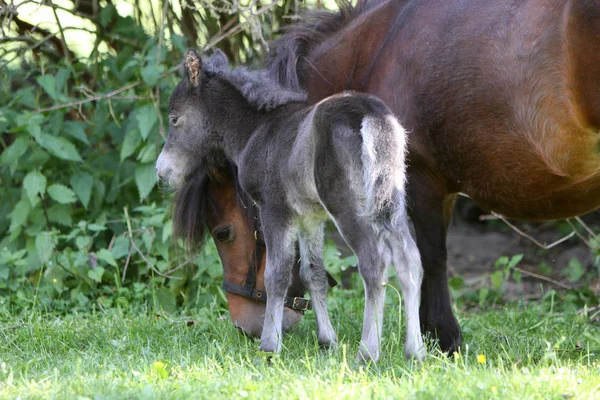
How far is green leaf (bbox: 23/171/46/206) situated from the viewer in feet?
18.9

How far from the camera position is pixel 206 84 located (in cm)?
433

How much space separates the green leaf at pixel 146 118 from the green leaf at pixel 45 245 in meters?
0.99

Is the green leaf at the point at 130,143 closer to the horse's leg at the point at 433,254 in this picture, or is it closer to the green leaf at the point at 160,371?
the horse's leg at the point at 433,254

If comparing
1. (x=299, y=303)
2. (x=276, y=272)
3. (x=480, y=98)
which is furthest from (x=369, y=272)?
(x=480, y=98)

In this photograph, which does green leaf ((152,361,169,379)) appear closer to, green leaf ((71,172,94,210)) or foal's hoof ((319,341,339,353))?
foal's hoof ((319,341,339,353))

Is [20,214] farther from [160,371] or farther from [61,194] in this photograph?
[160,371]

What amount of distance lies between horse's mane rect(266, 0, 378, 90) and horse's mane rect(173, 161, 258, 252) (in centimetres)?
62

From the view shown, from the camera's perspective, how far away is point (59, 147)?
19.4 ft

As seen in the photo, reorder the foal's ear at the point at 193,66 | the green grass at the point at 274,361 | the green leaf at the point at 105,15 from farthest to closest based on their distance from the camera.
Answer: the green leaf at the point at 105,15 → the foal's ear at the point at 193,66 → the green grass at the point at 274,361

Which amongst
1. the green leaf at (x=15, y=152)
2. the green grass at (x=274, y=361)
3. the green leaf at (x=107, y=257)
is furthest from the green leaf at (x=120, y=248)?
the green leaf at (x=15, y=152)

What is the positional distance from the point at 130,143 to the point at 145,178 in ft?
1.06

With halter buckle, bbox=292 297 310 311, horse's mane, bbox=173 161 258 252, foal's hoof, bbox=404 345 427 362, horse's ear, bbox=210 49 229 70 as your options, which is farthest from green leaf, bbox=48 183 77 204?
foal's hoof, bbox=404 345 427 362

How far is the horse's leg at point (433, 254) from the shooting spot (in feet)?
13.5

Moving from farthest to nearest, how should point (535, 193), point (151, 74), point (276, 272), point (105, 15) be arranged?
point (105, 15) < point (151, 74) < point (535, 193) < point (276, 272)
